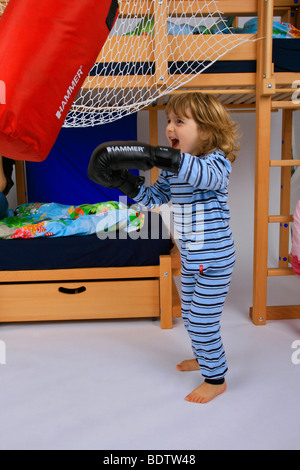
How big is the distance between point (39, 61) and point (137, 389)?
3.17 feet

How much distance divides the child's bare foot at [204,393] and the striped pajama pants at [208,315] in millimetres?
31

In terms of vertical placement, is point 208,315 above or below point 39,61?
below

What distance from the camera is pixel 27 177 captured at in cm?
272

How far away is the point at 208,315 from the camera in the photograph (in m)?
1.24

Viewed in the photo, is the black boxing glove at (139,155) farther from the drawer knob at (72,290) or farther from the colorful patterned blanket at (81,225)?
the drawer knob at (72,290)

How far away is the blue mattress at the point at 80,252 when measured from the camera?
5.92ft

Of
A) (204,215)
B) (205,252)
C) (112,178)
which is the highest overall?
(112,178)

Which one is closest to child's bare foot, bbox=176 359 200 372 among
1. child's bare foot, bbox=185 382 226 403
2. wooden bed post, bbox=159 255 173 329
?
child's bare foot, bbox=185 382 226 403

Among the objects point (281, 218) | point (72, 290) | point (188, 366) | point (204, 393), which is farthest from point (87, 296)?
point (281, 218)

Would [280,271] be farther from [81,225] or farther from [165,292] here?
[81,225]

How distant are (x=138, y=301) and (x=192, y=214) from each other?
712 millimetres
